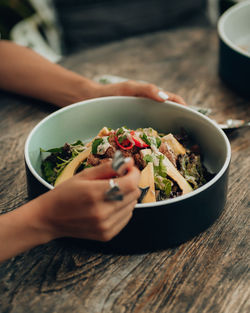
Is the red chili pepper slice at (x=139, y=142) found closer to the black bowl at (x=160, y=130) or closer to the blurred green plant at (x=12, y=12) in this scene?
the black bowl at (x=160, y=130)

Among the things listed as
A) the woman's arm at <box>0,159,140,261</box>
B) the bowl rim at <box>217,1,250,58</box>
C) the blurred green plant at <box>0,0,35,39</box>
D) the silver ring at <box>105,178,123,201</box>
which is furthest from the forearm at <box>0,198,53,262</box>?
the blurred green plant at <box>0,0,35,39</box>

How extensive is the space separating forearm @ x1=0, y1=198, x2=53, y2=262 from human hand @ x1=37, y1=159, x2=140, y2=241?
14 millimetres

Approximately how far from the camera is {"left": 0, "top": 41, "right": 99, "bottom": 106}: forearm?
1297 mm

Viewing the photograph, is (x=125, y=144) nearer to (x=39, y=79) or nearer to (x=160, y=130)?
(x=160, y=130)

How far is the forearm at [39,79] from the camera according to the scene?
4.25 feet

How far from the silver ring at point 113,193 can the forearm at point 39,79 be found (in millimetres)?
643

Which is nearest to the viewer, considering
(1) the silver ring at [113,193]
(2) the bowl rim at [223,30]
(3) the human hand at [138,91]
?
(1) the silver ring at [113,193]

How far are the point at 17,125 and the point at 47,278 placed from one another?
2.13ft

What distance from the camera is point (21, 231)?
0.74 metres

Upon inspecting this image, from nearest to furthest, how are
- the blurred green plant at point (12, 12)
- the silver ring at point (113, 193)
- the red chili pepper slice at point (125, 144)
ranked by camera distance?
1. the silver ring at point (113, 193)
2. the red chili pepper slice at point (125, 144)
3. the blurred green plant at point (12, 12)

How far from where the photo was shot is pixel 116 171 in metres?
0.67

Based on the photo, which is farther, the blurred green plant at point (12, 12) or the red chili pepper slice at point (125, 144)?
the blurred green plant at point (12, 12)

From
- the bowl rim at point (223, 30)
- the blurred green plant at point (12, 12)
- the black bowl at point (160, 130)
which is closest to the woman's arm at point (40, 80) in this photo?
the black bowl at point (160, 130)

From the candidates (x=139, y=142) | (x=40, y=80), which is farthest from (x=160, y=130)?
(x=40, y=80)
